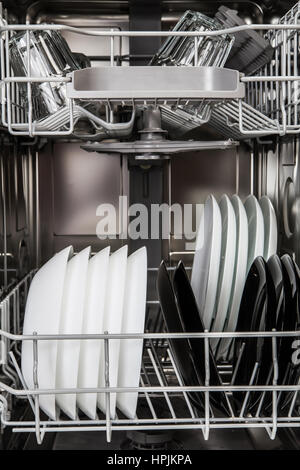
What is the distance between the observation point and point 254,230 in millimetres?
907

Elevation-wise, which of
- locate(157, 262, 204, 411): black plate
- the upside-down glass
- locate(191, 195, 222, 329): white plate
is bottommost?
locate(157, 262, 204, 411): black plate

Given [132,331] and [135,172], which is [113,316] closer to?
[132,331]

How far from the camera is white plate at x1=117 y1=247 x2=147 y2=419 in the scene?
72 centimetres

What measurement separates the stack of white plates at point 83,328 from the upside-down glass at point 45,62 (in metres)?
0.24

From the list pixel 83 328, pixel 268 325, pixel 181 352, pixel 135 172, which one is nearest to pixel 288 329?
pixel 268 325

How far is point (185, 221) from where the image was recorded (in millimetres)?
1119

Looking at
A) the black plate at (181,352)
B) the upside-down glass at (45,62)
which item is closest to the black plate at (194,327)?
the black plate at (181,352)

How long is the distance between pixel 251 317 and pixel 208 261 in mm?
127

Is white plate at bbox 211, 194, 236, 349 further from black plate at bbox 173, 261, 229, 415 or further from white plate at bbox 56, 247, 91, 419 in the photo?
white plate at bbox 56, 247, 91, 419

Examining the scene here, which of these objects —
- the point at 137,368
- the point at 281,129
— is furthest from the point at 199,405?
the point at 281,129

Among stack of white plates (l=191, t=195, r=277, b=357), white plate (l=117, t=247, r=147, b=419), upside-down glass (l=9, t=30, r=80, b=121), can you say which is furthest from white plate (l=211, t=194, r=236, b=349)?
upside-down glass (l=9, t=30, r=80, b=121)

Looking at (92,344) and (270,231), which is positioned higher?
(270,231)

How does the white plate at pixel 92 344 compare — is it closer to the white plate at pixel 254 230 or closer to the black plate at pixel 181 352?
the black plate at pixel 181 352
